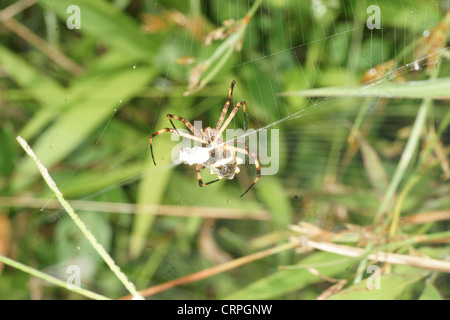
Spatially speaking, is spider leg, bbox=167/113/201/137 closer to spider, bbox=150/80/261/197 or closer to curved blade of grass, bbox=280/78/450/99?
spider, bbox=150/80/261/197

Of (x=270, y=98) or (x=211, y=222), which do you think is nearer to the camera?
(x=270, y=98)

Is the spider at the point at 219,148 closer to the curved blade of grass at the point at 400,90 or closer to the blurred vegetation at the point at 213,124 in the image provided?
the blurred vegetation at the point at 213,124

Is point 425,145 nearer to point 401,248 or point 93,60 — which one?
point 401,248

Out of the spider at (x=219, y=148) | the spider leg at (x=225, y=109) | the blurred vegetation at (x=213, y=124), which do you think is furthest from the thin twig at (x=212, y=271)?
the spider leg at (x=225, y=109)
